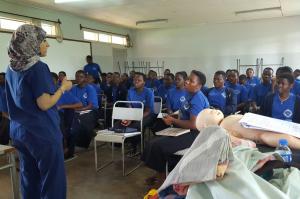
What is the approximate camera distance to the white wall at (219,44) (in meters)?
9.12

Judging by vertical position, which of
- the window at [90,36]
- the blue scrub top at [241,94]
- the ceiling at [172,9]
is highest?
the ceiling at [172,9]

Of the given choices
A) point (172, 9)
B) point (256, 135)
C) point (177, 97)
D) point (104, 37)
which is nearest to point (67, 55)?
point (104, 37)

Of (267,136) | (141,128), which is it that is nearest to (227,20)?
(141,128)

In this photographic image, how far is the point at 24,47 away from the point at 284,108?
2181mm

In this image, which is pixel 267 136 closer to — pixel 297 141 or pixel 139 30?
pixel 297 141

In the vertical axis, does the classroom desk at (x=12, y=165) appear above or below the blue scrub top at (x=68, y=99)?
below

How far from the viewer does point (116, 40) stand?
33.2ft

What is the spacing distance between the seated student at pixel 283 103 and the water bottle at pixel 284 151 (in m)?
1.34

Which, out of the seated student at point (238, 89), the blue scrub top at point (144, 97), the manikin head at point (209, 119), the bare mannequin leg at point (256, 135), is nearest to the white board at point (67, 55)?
the blue scrub top at point (144, 97)

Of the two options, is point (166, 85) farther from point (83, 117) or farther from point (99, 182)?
point (99, 182)

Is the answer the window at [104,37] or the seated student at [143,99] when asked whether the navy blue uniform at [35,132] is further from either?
the window at [104,37]

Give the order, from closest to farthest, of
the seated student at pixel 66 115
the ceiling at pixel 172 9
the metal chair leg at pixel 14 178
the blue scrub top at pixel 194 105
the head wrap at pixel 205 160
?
the head wrap at pixel 205 160
the metal chair leg at pixel 14 178
the blue scrub top at pixel 194 105
the seated student at pixel 66 115
the ceiling at pixel 172 9

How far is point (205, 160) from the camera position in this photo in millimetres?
947

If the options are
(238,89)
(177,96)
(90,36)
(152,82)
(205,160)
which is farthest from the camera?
(90,36)
